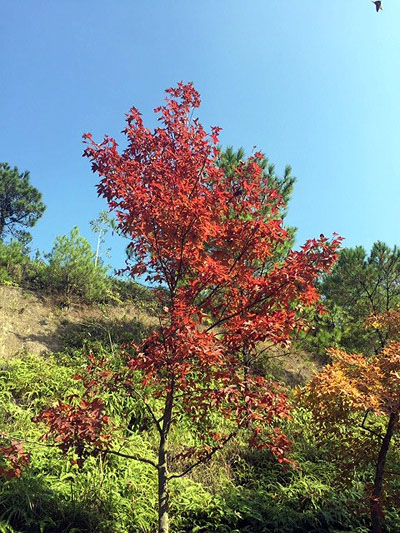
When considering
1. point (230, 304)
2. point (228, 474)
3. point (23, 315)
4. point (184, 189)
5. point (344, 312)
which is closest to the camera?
point (184, 189)

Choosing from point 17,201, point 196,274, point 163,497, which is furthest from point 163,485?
point 17,201

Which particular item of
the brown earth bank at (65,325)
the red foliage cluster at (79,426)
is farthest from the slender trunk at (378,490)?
the brown earth bank at (65,325)

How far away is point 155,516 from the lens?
4465mm

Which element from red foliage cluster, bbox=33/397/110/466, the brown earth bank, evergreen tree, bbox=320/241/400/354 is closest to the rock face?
→ the brown earth bank

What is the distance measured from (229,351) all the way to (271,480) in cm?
387

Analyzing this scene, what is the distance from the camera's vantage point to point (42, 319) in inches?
422

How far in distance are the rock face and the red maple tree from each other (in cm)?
619

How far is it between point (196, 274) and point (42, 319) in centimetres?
801

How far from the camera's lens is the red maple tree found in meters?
3.41

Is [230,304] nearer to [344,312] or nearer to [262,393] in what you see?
[262,393]

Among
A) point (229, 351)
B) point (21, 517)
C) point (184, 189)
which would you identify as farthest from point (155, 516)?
point (184, 189)

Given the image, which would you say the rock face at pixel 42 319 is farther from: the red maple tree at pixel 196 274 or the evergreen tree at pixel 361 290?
the evergreen tree at pixel 361 290

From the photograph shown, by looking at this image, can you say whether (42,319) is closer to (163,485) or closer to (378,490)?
(163,485)

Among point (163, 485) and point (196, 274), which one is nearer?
point (163, 485)
